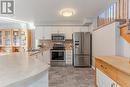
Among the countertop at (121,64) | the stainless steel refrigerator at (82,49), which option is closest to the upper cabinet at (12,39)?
the stainless steel refrigerator at (82,49)

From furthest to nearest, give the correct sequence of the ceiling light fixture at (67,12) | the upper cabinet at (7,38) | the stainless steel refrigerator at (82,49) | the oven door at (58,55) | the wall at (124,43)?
the upper cabinet at (7,38) < the oven door at (58,55) < the stainless steel refrigerator at (82,49) < the ceiling light fixture at (67,12) < the wall at (124,43)

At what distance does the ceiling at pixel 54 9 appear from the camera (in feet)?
22.7

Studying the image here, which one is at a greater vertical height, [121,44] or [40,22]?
[40,22]

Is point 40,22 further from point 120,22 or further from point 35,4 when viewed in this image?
point 120,22

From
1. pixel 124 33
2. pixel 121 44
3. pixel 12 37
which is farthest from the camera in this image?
pixel 12 37

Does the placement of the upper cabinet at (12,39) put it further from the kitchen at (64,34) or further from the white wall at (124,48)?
the white wall at (124,48)

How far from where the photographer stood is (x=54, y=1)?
22.4ft

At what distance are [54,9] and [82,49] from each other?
2.28m

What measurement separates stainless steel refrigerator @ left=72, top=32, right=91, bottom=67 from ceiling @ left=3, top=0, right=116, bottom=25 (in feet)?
2.76

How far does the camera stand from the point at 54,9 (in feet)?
24.9

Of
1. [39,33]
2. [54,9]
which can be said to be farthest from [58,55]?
[54,9]

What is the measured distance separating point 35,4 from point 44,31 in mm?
2445

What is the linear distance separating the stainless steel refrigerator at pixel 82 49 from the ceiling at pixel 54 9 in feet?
2.76

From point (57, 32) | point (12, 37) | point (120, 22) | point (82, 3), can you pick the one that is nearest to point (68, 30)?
point (57, 32)
